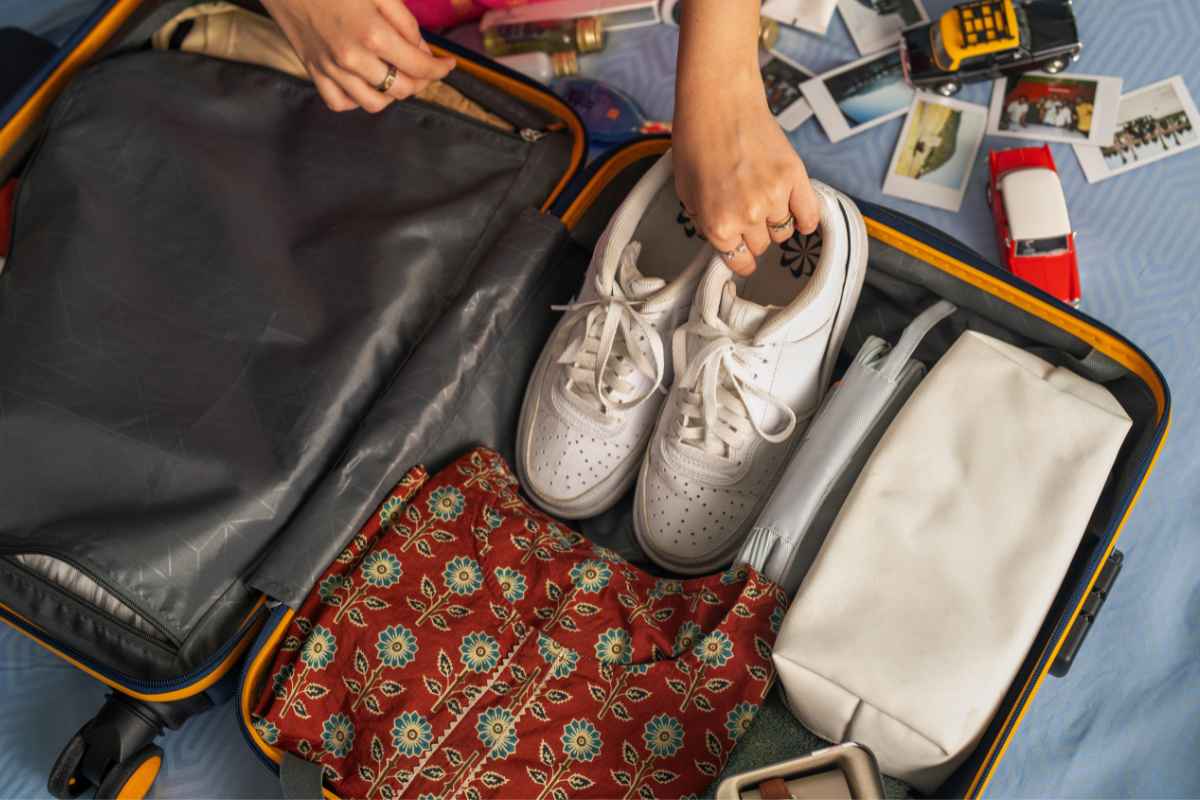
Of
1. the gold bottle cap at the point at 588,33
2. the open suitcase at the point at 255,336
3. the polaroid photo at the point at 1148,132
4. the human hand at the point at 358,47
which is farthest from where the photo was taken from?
the gold bottle cap at the point at 588,33

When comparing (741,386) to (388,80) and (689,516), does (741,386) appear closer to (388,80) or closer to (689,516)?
(689,516)

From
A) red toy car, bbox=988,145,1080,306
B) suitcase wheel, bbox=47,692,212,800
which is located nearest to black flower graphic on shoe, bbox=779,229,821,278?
red toy car, bbox=988,145,1080,306

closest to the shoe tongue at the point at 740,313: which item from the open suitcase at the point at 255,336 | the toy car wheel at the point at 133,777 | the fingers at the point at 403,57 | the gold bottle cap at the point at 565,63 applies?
the open suitcase at the point at 255,336

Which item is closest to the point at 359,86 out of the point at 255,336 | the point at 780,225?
the point at 255,336

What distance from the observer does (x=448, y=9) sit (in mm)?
1391

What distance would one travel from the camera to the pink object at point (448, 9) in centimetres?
137

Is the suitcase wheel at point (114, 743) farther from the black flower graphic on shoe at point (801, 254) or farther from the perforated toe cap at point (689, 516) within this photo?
the black flower graphic on shoe at point (801, 254)

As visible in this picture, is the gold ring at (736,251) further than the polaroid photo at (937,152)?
No

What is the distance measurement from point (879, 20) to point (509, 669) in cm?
99

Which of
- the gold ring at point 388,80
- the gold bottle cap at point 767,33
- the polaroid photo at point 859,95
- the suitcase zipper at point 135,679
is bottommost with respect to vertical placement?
the suitcase zipper at point 135,679

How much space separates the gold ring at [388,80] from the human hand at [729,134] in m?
0.26

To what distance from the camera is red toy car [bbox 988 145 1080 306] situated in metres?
1.21

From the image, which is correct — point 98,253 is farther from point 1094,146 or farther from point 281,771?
point 1094,146

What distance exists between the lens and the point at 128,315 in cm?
105
